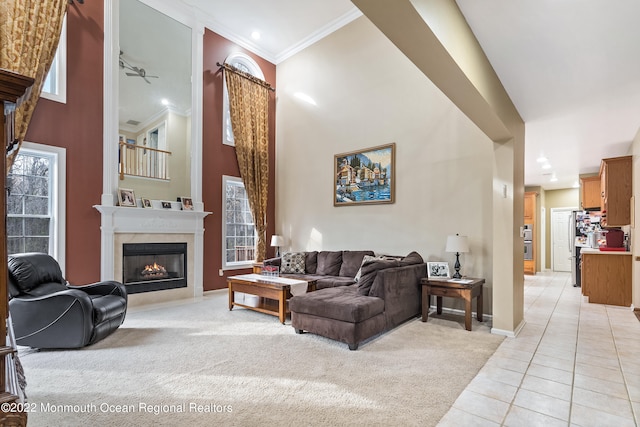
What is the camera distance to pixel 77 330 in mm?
3148

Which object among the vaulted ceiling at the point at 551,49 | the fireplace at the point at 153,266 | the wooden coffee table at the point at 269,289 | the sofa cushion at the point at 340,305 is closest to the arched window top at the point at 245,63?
the vaulted ceiling at the point at 551,49

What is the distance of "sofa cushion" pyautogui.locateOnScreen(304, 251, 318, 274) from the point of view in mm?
5791

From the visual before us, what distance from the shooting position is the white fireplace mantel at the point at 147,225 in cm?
478

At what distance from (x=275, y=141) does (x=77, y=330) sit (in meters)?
5.16

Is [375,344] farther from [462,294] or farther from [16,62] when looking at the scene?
[16,62]

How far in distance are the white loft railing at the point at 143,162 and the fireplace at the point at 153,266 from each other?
114cm

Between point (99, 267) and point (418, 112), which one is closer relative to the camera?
point (99, 267)

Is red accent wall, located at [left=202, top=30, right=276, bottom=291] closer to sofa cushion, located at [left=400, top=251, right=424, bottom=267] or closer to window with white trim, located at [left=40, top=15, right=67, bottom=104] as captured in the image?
window with white trim, located at [left=40, top=15, right=67, bottom=104]

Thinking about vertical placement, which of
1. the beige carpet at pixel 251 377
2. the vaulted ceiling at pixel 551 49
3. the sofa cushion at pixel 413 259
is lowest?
the beige carpet at pixel 251 377

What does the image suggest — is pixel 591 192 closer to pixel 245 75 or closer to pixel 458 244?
pixel 458 244

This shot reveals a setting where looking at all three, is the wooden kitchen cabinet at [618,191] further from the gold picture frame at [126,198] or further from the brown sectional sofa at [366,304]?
the gold picture frame at [126,198]

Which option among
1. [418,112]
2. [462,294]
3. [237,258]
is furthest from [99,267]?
[418,112]

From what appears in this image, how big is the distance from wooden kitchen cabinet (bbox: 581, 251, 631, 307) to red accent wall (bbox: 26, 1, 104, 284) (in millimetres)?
7735

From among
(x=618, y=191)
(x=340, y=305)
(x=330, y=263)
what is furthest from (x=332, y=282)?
(x=618, y=191)
